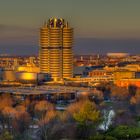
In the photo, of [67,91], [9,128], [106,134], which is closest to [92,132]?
[106,134]

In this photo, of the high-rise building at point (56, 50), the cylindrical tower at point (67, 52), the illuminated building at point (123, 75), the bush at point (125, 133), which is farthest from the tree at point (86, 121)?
the cylindrical tower at point (67, 52)

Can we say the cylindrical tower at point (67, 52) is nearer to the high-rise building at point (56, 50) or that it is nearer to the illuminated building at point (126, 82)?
the high-rise building at point (56, 50)

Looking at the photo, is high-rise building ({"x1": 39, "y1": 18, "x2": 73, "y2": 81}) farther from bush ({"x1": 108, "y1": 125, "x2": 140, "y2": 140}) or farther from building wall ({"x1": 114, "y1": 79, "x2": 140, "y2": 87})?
bush ({"x1": 108, "y1": 125, "x2": 140, "y2": 140})

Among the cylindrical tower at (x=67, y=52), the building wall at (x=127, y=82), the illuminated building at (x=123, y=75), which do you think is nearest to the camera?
the building wall at (x=127, y=82)

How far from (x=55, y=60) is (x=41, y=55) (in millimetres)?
1758

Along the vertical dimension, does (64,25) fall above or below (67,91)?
above

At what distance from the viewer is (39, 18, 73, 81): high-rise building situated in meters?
52.3

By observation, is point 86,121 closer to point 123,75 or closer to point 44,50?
point 123,75

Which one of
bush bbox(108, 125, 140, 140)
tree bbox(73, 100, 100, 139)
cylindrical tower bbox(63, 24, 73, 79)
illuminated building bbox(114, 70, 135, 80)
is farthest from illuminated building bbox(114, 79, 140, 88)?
bush bbox(108, 125, 140, 140)

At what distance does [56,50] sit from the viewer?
52.8 metres

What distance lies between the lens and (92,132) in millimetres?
14484

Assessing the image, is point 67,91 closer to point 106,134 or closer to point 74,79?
point 74,79

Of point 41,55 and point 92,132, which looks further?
point 41,55

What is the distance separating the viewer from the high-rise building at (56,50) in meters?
52.3
